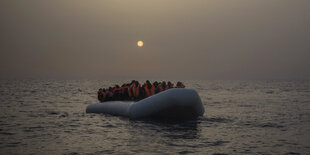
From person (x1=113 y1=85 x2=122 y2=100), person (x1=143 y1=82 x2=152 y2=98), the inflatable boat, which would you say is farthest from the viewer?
person (x1=113 y1=85 x2=122 y2=100)

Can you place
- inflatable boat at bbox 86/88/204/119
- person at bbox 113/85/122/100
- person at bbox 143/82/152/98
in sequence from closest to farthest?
inflatable boat at bbox 86/88/204/119 < person at bbox 143/82/152/98 < person at bbox 113/85/122/100

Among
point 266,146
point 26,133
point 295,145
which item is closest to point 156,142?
point 266,146

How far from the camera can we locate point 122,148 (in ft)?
21.2

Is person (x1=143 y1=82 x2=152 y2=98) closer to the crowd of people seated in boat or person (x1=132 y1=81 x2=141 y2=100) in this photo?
the crowd of people seated in boat

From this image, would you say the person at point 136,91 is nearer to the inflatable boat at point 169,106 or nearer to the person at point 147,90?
the person at point 147,90

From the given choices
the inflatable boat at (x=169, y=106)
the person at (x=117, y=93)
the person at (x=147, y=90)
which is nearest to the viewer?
the inflatable boat at (x=169, y=106)

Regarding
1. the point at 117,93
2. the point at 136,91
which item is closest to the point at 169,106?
the point at 136,91

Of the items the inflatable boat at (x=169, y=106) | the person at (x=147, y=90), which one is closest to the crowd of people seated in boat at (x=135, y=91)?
the person at (x=147, y=90)

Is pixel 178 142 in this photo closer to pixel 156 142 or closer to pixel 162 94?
pixel 156 142

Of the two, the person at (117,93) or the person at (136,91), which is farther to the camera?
the person at (117,93)

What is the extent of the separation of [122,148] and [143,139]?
979 millimetres

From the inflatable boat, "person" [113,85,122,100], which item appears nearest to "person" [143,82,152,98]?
the inflatable boat

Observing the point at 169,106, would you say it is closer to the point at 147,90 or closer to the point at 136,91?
the point at 147,90

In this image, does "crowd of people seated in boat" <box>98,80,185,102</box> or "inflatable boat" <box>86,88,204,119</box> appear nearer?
"inflatable boat" <box>86,88,204,119</box>
